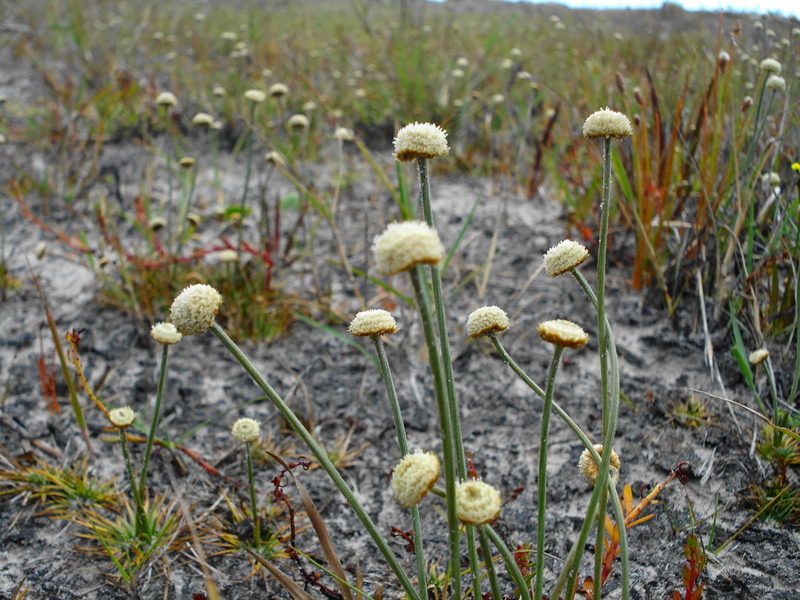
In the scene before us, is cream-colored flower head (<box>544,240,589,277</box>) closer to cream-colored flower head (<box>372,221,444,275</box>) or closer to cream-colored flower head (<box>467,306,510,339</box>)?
cream-colored flower head (<box>467,306,510,339</box>)

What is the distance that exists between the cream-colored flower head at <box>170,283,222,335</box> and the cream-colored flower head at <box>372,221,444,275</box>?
14.4 inches

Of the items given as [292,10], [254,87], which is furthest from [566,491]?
[292,10]

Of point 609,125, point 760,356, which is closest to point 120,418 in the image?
point 609,125

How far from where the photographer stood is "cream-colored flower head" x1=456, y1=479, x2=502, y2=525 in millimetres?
706

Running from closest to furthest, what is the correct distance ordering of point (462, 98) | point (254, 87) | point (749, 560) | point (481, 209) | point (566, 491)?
point (749, 560) → point (566, 491) → point (481, 209) → point (462, 98) → point (254, 87)

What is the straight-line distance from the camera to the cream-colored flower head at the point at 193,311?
0.85m

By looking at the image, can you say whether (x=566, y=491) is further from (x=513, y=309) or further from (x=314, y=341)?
(x=314, y=341)

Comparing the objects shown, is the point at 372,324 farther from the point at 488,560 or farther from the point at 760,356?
the point at 760,356

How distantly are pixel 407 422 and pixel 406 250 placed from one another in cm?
134

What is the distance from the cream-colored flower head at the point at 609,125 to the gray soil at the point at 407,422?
732 millimetres

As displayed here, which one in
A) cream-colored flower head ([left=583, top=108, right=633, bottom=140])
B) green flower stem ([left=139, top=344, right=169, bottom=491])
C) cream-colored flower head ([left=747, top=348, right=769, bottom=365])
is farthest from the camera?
cream-colored flower head ([left=747, top=348, right=769, bottom=365])

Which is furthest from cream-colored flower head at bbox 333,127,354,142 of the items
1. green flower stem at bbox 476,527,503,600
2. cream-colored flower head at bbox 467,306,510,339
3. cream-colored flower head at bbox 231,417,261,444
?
green flower stem at bbox 476,527,503,600

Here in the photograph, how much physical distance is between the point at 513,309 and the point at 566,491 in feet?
3.30

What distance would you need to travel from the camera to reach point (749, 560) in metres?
1.21
